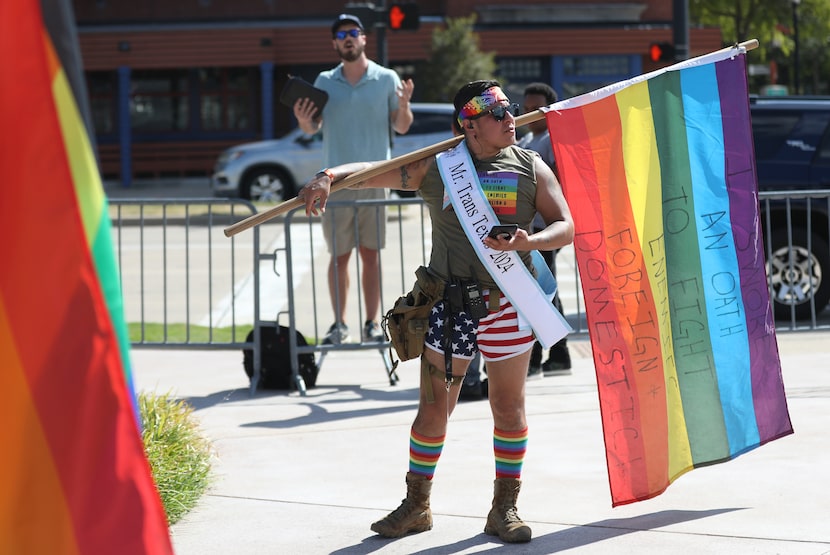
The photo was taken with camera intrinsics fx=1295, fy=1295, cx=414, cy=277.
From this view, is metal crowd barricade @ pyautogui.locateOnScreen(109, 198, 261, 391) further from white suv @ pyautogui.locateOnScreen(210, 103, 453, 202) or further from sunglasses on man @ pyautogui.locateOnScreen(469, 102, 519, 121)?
sunglasses on man @ pyautogui.locateOnScreen(469, 102, 519, 121)

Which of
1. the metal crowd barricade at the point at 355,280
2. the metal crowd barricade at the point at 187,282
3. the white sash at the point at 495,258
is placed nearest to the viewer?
the white sash at the point at 495,258

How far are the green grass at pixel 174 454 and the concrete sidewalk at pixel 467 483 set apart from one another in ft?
0.27

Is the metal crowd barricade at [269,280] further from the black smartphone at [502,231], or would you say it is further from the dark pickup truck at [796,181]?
the black smartphone at [502,231]

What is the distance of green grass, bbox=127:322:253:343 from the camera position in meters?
9.55

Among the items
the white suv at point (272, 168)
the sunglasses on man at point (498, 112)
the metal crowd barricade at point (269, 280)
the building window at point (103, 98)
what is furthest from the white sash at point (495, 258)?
the building window at point (103, 98)

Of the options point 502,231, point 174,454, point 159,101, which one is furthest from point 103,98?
point 502,231

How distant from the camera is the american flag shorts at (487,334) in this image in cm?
471

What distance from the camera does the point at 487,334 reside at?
4727 millimetres

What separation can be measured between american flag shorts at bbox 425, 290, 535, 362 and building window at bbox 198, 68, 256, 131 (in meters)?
29.1

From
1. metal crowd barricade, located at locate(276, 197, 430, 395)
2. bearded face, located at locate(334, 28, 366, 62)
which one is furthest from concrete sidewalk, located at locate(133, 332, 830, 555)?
bearded face, located at locate(334, 28, 366, 62)

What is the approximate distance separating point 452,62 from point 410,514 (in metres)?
24.2

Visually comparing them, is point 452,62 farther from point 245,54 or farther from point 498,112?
point 498,112

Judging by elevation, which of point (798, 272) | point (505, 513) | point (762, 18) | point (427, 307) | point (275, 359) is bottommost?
point (505, 513)

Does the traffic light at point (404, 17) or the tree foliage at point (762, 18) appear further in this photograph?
the tree foliage at point (762, 18)
